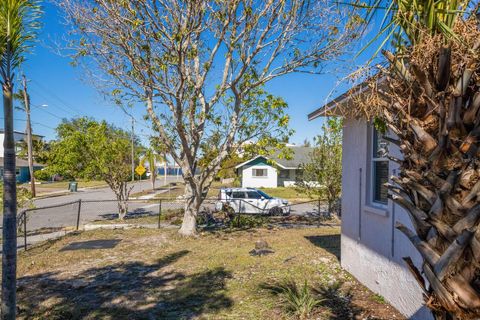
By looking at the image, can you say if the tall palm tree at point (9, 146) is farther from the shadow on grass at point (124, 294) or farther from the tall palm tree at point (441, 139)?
the tall palm tree at point (441, 139)

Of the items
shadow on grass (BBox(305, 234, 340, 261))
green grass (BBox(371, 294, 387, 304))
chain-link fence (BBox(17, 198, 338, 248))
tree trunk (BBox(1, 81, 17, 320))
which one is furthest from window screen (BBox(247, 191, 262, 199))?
tree trunk (BBox(1, 81, 17, 320))

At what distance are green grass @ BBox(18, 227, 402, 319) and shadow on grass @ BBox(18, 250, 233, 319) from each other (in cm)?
2

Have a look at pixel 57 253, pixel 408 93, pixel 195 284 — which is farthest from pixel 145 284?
pixel 408 93

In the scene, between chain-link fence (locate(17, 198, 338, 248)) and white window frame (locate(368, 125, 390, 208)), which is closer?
white window frame (locate(368, 125, 390, 208))

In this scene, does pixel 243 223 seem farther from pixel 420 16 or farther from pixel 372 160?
pixel 420 16

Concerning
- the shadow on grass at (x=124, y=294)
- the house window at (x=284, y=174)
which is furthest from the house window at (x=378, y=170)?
the house window at (x=284, y=174)

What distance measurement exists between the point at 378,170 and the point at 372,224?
38.4 inches

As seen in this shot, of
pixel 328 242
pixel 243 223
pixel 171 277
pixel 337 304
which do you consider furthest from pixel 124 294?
pixel 243 223

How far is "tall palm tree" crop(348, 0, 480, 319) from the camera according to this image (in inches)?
69.0

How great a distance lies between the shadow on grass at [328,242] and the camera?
920cm

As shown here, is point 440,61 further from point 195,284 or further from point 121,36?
point 121,36

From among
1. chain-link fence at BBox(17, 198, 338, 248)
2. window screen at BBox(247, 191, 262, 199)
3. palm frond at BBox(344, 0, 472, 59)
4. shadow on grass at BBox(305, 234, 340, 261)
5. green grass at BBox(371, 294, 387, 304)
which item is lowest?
chain-link fence at BBox(17, 198, 338, 248)

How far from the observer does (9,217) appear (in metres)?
3.29

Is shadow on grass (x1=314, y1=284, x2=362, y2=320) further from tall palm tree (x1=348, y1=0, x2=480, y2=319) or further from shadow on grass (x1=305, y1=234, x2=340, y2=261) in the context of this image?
tall palm tree (x1=348, y1=0, x2=480, y2=319)
